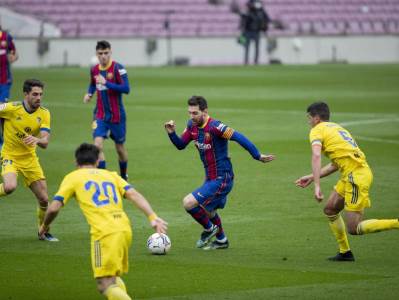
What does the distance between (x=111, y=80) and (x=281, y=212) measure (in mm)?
4358

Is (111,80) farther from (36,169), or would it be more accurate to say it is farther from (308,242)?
(308,242)

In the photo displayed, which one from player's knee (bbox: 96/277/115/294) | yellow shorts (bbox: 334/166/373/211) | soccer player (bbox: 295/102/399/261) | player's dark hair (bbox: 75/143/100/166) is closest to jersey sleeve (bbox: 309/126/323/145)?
soccer player (bbox: 295/102/399/261)

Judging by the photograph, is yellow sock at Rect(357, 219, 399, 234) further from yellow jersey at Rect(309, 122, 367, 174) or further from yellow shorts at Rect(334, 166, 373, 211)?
yellow jersey at Rect(309, 122, 367, 174)

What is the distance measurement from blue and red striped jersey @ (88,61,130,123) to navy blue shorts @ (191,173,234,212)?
5.45 metres

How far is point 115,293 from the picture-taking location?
8.40 metres

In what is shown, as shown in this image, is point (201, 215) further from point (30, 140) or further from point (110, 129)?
point (110, 129)

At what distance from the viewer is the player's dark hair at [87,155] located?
883 centimetres

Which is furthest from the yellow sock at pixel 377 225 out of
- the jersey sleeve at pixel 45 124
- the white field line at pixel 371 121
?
the white field line at pixel 371 121

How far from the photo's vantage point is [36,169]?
13273 millimetres

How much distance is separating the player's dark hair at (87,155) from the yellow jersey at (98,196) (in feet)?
0.21

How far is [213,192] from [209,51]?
42.5 meters

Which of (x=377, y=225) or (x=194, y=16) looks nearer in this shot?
(x=377, y=225)

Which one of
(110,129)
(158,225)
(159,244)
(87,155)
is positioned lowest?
(110,129)

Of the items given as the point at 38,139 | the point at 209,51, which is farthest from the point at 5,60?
the point at 209,51
